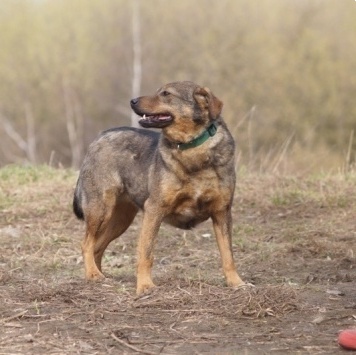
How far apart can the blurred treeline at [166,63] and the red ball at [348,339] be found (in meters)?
26.9

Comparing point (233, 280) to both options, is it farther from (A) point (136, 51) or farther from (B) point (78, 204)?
(A) point (136, 51)

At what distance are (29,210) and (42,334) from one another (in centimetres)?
545

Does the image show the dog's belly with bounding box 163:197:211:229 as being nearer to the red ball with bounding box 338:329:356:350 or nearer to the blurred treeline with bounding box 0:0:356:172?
the red ball with bounding box 338:329:356:350

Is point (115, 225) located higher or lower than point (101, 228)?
lower

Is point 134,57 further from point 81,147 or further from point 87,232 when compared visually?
point 87,232

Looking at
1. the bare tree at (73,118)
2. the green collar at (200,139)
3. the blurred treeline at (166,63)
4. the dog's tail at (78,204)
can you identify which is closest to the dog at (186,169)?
the green collar at (200,139)

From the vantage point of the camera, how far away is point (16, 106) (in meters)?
48.3

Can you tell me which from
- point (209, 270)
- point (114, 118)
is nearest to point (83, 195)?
point (209, 270)

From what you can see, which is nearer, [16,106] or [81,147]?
[81,147]

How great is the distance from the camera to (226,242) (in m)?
7.84

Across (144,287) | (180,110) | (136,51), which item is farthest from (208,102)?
(136,51)

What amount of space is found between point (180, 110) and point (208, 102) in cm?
24

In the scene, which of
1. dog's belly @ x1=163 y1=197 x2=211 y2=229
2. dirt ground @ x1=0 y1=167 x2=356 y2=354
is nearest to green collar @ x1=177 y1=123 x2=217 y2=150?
dog's belly @ x1=163 y1=197 x2=211 y2=229

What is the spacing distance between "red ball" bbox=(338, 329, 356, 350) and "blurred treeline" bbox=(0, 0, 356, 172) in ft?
88.1
